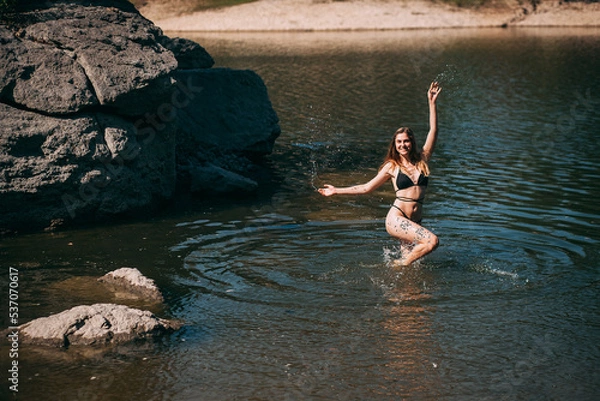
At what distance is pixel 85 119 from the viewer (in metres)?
13.8

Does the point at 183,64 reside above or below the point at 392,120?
above

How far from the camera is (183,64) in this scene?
749 inches

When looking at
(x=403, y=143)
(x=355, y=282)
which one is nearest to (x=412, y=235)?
(x=355, y=282)

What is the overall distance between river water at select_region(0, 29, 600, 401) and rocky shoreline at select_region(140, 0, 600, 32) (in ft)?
132

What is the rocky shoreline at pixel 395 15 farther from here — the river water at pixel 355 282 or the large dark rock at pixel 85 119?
the large dark rock at pixel 85 119

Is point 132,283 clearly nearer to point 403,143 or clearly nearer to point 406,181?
point 406,181

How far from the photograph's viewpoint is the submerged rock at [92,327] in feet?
28.6

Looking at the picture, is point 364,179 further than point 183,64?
No

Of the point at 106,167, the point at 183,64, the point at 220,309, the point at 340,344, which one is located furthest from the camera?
the point at 183,64

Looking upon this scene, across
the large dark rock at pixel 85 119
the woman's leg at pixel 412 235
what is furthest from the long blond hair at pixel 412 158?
the large dark rock at pixel 85 119

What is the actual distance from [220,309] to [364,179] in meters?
7.80

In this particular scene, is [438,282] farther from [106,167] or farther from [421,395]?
[106,167]

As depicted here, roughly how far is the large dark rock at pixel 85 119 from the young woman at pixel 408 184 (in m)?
4.90

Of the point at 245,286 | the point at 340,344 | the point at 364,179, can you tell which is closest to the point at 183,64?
the point at 364,179
